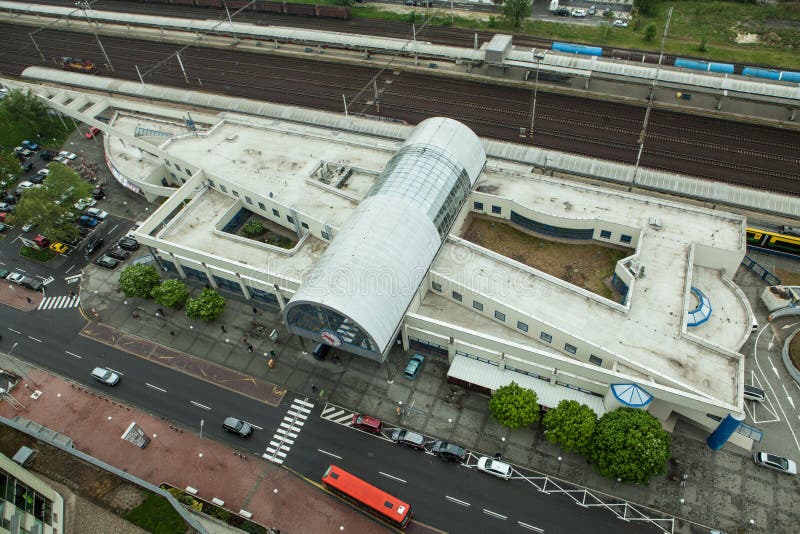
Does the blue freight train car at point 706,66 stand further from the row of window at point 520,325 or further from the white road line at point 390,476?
the white road line at point 390,476

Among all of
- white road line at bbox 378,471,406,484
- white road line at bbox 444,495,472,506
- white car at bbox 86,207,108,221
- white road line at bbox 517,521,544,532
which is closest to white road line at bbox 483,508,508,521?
white road line at bbox 517,521,544,532

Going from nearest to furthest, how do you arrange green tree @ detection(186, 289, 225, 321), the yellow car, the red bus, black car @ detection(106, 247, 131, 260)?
the red bus
green tree @ detection(186, 289, 225, 321)
black car @ detection(106, 247, 131, 260)
the yellow car

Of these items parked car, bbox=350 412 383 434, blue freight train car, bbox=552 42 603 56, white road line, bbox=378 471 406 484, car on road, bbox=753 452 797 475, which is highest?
blue freight train car, bbox=552 42 603 56

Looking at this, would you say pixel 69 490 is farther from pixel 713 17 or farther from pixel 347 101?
pixel 713 17

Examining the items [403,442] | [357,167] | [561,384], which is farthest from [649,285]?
[357,167]

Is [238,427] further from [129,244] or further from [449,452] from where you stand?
[129,244]

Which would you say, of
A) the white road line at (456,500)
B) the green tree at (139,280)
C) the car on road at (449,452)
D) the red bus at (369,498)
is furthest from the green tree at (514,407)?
the green tree at (139,280)

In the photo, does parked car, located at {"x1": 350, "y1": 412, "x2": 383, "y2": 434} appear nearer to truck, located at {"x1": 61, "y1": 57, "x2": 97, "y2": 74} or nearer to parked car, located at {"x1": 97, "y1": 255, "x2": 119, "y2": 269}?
parked car, located at {"x1": 97, "y1": 255, "x2": 119, "y2": 269}
